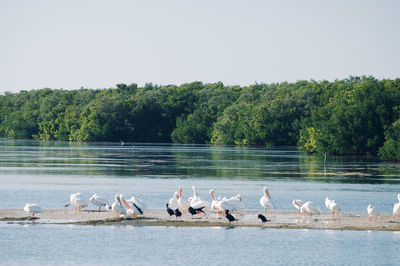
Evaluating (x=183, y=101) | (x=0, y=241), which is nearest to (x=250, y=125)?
(x=183, y=101)

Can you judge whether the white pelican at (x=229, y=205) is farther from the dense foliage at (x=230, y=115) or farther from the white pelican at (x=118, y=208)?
the dense foliage at (x=230, y=115)

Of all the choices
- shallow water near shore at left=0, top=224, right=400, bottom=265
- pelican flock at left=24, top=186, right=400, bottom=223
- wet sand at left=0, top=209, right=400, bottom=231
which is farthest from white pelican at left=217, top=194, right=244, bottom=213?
shallow water near shore at left=0, top=224, right=400, bottom=265

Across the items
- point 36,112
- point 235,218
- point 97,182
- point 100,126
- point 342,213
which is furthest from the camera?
point 36,112

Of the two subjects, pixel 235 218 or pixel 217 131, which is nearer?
pixel 235 218

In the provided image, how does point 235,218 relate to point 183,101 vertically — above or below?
below

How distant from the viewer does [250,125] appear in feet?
410

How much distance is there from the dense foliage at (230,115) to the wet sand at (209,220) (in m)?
49.4

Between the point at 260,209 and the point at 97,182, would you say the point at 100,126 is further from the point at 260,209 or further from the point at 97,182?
the point at 260,209

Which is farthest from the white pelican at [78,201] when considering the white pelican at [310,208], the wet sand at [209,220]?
the white pelican at [310,208]

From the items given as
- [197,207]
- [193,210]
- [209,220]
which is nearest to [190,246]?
[209,220]

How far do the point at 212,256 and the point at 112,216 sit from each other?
683 cm

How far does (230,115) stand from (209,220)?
11025cm

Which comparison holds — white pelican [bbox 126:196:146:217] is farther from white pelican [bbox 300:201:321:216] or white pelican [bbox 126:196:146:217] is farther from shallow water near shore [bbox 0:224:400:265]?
white pelican [bbox 300:201:321:216]

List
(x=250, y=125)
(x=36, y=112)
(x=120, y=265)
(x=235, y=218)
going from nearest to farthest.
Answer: (x=120, y=265), (x=235, y=218), (x=250, y=125), (x=36, y=112)
